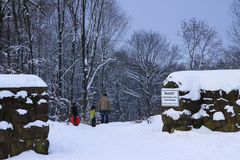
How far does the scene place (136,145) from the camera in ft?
39.2

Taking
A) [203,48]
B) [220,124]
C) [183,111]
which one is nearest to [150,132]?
[183,111]

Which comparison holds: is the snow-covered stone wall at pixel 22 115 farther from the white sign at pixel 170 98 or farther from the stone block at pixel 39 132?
the white sign at pixel 170 98

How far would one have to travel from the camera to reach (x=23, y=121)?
10008 mm

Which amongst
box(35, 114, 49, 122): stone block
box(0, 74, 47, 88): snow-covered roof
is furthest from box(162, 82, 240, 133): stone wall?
box(0, 74, 47, 88): snow-covered roof

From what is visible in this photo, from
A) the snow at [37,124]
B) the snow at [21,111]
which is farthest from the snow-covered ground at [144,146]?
the snow at [21,111]

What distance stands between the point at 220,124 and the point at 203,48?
32920 mm

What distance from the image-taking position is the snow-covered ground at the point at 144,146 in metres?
9.77

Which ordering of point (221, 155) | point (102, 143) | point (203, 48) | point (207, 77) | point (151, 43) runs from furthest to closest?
1. point (151, 43)
2. point (203, 48)
3. point (207, 77)
4. point (102, 143)
5. point (221, 155)

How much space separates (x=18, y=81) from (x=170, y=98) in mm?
5433

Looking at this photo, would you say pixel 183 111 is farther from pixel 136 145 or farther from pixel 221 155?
pixel 221 155

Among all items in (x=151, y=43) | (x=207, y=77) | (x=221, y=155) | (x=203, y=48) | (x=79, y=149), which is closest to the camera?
(x=221, y=155)

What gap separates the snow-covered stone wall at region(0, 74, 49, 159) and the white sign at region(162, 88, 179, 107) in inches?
181

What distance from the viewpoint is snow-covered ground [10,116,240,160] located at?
9.77 meters

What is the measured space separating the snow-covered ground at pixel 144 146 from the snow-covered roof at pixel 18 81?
1622 mm
